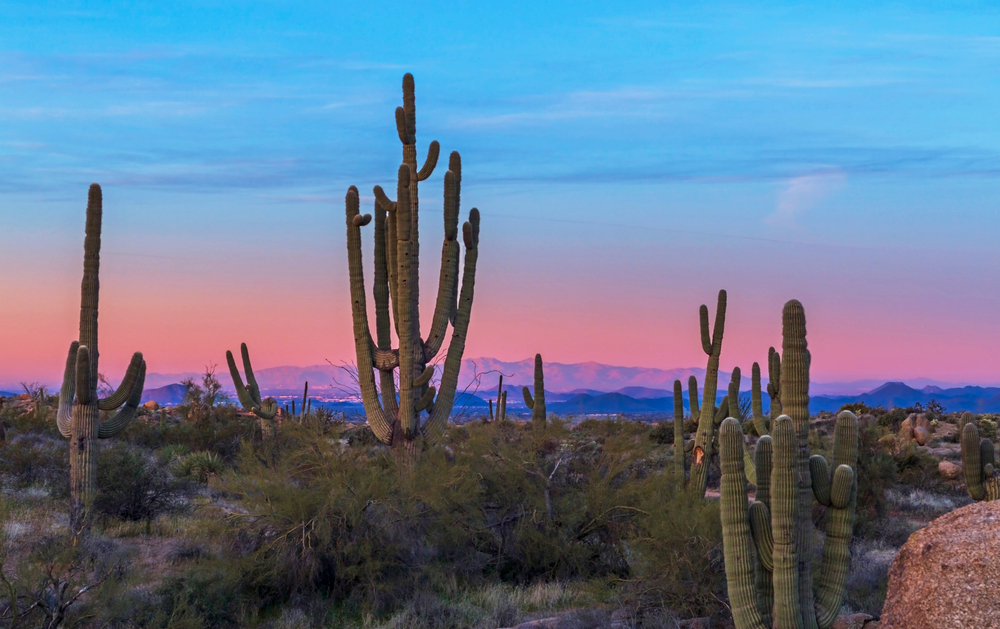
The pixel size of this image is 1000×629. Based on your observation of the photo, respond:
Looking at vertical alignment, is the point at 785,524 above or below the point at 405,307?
below

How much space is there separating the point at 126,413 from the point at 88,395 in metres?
0.93

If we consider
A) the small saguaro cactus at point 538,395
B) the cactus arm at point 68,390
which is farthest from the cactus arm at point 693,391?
the cactus arm at point 68,390

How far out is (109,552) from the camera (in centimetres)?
1216

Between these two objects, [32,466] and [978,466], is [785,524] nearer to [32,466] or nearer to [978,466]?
[978,466]

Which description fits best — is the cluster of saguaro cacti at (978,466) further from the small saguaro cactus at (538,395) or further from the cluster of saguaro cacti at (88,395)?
the cluster of saguaro cacti at (88,395)

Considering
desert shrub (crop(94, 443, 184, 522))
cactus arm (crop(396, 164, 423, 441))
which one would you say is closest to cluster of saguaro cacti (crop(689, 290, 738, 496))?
cactus arm (crop(396, 164, 423, 441))

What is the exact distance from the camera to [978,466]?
1020 cm

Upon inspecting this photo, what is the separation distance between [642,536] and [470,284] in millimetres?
7071

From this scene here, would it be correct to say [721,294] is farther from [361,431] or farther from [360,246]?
[361,431]

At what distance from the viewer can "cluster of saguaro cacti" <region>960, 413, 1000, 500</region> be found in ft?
33.2

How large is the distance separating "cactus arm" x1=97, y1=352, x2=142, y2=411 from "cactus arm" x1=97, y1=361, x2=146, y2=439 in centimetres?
5

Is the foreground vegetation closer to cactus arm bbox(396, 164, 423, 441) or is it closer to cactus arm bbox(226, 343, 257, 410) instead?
cactus arm bbox(396, 164, 423, 441)

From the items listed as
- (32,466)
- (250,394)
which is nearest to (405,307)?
(32,466)

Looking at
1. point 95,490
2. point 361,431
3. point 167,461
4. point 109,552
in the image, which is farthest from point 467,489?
point 361,431
